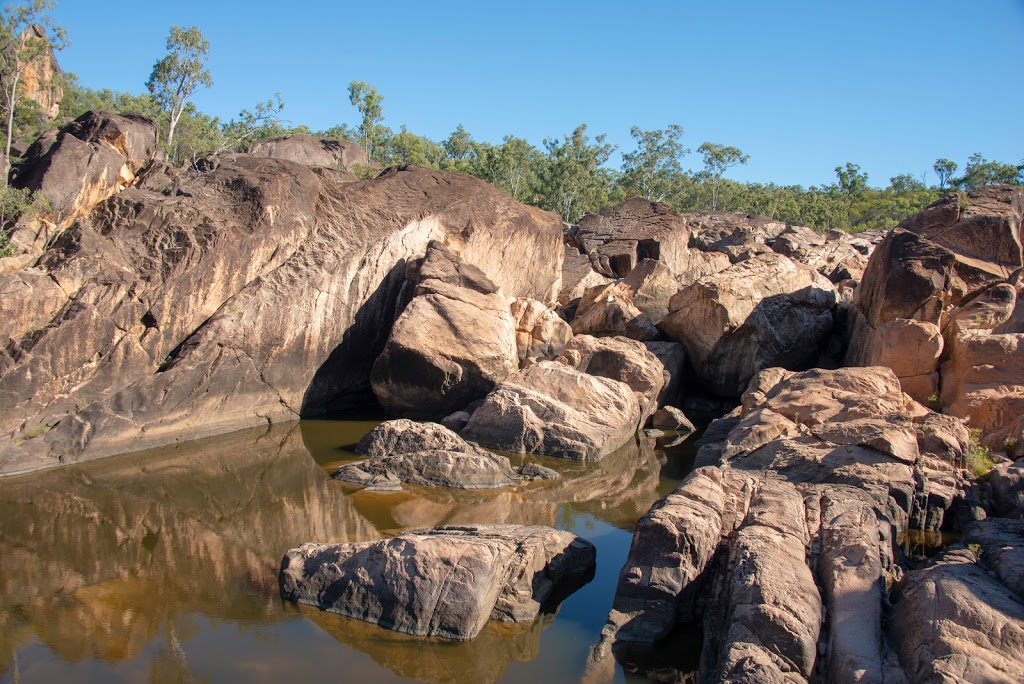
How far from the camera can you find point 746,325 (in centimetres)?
1505

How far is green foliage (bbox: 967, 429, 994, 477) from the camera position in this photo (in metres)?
9.13

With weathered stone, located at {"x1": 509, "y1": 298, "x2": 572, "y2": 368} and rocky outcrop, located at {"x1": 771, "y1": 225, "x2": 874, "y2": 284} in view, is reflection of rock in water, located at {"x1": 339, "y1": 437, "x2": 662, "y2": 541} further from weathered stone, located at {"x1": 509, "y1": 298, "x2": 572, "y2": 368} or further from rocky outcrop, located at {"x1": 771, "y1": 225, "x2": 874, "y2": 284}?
rocky outcrop, located at {"x1": 771, "y1": 225, "x2": 874, "y2": 284}

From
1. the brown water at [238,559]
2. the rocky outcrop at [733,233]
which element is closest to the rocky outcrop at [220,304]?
the brown water at [238,559]

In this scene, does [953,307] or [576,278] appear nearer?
[953,307]

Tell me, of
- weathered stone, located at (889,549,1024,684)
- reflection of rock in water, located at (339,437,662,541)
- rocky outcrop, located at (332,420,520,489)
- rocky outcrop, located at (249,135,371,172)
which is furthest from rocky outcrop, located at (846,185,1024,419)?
rocky outcrop, located at (249,135,371,172)

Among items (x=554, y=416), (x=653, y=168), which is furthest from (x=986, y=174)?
(x=554, y=416)

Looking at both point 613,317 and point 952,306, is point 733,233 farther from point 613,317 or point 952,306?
point 952,306

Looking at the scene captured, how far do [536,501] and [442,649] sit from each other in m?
3.95

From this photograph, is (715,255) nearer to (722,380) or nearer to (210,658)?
(722,380)

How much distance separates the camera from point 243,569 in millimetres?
7902

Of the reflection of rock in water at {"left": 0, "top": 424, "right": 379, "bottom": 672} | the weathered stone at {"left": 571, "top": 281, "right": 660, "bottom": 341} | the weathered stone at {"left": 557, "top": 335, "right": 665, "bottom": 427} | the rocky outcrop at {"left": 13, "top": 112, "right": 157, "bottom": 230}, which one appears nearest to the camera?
the reflection of rock in water at {"left": 0, "top": 424, "right": 379, "bottom": 672}

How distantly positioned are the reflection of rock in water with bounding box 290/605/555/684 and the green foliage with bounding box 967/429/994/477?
5428mm

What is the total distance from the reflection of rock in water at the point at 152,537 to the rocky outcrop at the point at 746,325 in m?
7.62

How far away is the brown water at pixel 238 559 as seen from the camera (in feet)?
20.2
